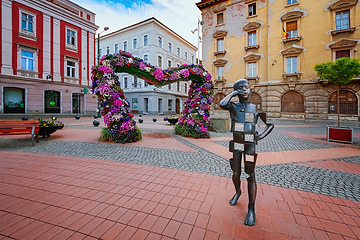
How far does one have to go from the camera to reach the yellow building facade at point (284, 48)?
1655 cm

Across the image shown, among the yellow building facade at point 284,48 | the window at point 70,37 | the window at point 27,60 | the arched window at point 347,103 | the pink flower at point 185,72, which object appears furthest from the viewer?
the window at point 70,37

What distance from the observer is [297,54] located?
18422 millimetres

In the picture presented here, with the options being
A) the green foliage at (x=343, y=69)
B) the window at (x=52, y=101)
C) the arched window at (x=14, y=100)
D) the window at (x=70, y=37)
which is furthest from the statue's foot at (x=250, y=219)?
the window at (x=70, y=37)

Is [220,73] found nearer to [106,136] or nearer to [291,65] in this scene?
[291,65]

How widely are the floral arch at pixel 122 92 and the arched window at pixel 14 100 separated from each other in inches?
710

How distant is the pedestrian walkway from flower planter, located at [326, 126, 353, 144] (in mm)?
3627

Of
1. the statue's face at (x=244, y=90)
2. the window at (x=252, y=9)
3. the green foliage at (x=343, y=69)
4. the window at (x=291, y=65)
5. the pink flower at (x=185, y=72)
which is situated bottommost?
the statue's face at (x=244, y=90)

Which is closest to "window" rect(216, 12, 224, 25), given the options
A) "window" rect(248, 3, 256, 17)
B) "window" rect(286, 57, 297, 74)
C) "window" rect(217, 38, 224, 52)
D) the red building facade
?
"window" rect(217, 38, 224, 52)

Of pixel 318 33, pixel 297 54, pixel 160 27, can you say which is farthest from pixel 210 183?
pixel 160 27

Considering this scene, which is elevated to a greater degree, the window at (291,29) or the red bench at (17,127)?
the window at (291,29)

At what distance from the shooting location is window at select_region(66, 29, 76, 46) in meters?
22.2

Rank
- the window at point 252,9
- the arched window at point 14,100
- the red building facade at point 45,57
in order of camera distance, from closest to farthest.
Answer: the red building facade at point 45,57 → the arched window at point 14,100 → the window at point 252,9

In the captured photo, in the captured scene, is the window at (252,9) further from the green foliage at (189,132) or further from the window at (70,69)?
the window at (70,69)

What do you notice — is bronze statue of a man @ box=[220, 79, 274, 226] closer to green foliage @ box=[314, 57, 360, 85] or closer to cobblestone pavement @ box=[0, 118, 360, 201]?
cobblestone pavement @ box=[0, 118, 360, 201]
